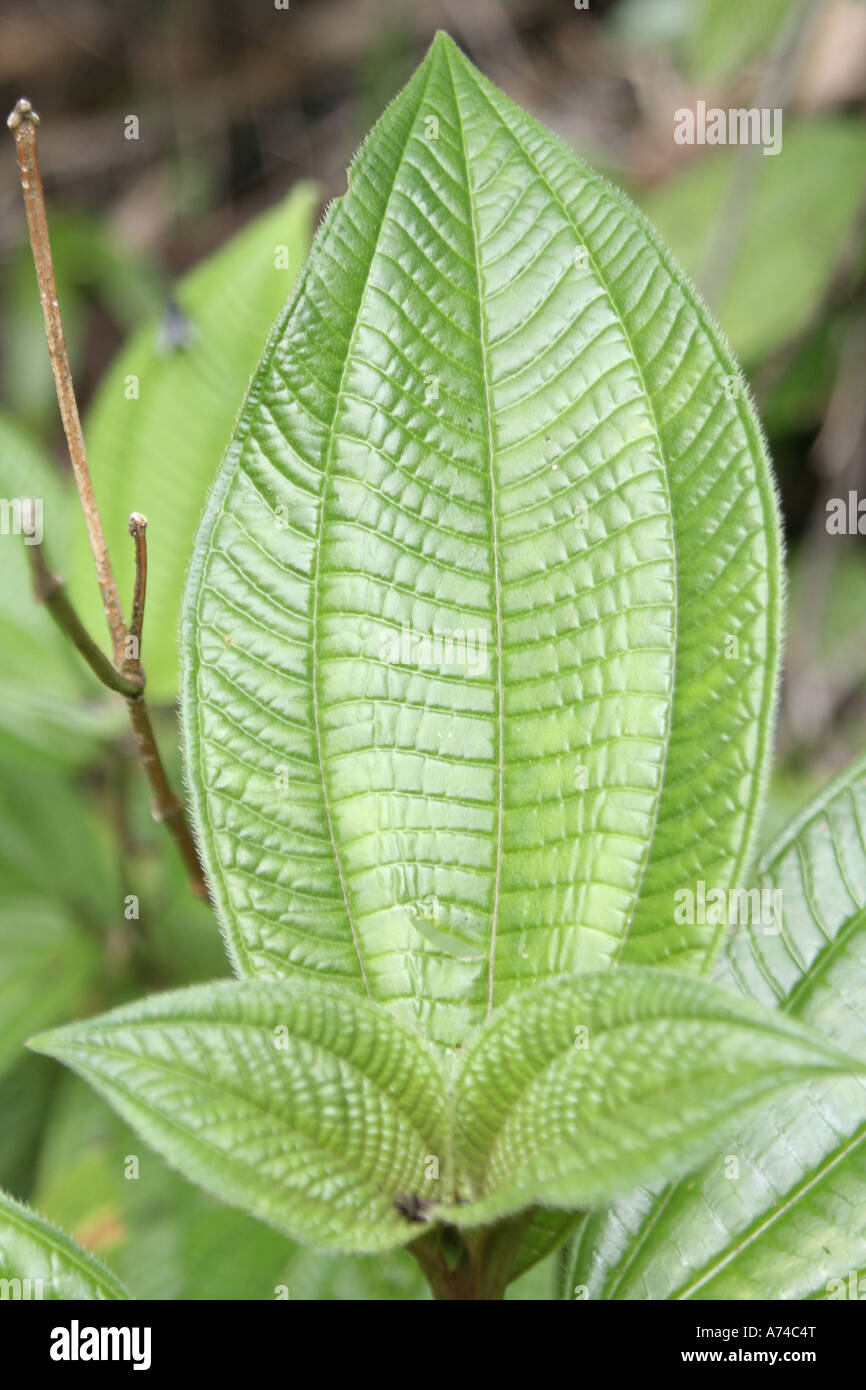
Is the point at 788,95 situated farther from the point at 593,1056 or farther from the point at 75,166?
the point at 593,1056

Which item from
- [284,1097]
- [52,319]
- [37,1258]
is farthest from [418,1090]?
[52,319]

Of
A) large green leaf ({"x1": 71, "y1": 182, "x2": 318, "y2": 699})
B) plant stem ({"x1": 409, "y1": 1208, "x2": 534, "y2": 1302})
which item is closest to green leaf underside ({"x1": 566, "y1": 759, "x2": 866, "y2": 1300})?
plant stem ({"x1": 409, "y1": 1208, "x2": 534, "y2": 1302})

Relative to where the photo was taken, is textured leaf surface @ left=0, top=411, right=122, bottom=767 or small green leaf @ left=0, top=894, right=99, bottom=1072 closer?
textured leaf surface @ left=0, top=411, right=122, bottom=767

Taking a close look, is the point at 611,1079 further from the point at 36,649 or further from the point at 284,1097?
the point at 36,649

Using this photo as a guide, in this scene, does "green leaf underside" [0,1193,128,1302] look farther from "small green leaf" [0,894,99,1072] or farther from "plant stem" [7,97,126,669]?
"small green leaf" [0,894,99,1072]

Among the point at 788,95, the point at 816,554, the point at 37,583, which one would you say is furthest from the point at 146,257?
the point at 37,583

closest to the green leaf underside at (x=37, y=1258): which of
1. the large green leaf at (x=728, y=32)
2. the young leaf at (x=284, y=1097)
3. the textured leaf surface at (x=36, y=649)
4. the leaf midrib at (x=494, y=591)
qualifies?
the young leaf at (x=284, y=1097)

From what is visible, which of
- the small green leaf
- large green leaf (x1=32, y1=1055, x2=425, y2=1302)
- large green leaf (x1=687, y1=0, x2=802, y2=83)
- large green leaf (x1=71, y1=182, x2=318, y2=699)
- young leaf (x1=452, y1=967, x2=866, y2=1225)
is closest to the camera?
young leaf (x1=452, y1=967, x2=866, y2=1225)

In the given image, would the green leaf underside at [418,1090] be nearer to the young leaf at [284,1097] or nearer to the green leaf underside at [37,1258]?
the young leaf at [284,1097]
